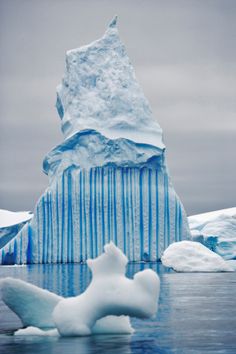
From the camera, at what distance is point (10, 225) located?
133 feet

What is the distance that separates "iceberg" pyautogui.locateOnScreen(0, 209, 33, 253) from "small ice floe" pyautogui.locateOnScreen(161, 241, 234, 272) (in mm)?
16156

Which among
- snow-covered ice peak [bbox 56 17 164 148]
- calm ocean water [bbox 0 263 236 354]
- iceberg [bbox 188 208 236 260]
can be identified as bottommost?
calm ocean water [bbox 0 263 236 354]

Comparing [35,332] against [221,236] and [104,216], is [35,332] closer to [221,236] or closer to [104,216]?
[104,216]

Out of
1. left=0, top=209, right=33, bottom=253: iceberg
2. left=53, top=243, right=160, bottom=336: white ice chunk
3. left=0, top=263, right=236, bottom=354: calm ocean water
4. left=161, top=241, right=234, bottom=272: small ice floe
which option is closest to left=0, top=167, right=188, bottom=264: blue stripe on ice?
left=0, top=209, right=33, bottom=253: iceberg

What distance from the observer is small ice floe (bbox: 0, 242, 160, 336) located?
23.9 ft

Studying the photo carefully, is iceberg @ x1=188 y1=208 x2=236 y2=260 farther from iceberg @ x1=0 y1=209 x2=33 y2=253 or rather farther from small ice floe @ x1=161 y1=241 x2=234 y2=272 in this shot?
small ice floe @ x1=161 y1=241 x2=234 y2=272

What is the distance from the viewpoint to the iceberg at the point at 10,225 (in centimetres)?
4006

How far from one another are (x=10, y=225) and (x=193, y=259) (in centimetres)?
1720

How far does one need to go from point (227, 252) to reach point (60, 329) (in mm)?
31480

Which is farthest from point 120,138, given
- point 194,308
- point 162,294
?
point 194,308

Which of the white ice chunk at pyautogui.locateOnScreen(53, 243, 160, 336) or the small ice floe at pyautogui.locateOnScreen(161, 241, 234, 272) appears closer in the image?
the white ice chunk at pyautogui.locateOnScreen(53, 243, 160, 336)

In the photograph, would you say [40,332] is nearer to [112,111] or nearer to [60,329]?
[60,329]

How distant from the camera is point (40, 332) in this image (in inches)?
320

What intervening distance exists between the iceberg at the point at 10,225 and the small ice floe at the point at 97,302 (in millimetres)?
31852
